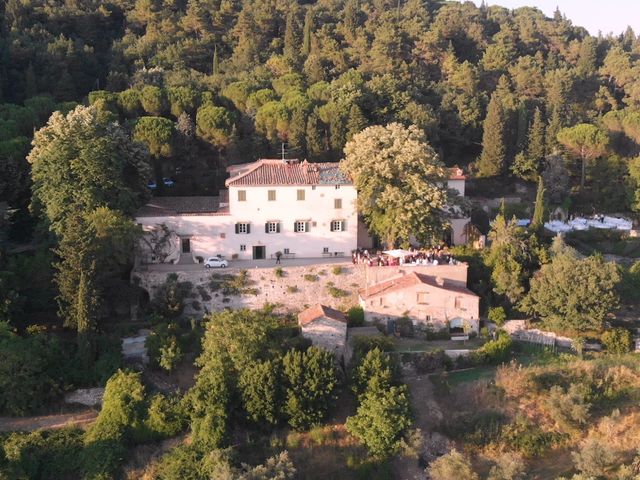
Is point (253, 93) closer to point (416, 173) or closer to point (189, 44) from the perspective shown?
point (189, 44)

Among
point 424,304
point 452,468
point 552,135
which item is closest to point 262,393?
point 452,468

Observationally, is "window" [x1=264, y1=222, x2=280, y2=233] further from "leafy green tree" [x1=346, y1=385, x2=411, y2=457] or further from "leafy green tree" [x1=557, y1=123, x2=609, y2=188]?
"leafy green tree" [x1=557, y1=123, x2=609, y2=188]

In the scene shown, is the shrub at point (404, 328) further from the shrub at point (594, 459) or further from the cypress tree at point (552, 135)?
the cypress tree at point (552, 135)

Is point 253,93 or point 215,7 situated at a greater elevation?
point 215,7

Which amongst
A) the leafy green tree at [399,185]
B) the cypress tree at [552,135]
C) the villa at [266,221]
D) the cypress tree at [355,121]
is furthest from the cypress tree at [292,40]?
the leafy green tree at [399,185]

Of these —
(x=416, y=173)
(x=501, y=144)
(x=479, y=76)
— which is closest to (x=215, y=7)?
(x=479, y=76)

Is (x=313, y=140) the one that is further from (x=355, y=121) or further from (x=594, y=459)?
(x=594, y=459)

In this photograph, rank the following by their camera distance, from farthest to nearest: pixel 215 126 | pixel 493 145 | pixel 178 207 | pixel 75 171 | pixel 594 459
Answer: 1. pixel 493 145
2. pixel 215 126
3. pixel 178 207
4. pixel 75 171
5. pixel 594 459
